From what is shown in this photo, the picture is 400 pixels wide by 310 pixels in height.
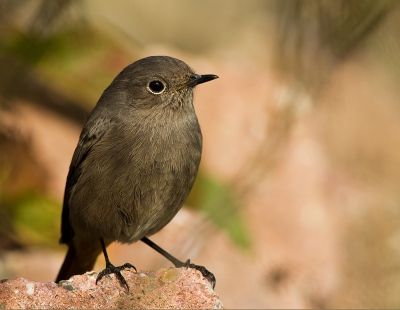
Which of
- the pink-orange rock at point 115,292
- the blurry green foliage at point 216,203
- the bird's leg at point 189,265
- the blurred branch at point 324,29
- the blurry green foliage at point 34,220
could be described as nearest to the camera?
the pink-orange rock at point 115,292

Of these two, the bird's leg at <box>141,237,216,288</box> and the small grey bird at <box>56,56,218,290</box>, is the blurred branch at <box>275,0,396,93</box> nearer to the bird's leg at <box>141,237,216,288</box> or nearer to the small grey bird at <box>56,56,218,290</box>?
the small grey bird at <box>56,56,218,290</box>

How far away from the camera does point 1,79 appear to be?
6355mm

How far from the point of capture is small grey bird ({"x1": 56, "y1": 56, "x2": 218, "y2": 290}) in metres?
5.43

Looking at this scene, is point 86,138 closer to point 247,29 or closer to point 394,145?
point 394,145

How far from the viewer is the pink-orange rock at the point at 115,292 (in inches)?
172

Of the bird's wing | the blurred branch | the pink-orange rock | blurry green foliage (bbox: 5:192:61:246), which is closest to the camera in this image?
the pink-orange rock

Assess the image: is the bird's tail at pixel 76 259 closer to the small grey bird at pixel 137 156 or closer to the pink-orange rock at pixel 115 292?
the small grey bird at pixel 137 156

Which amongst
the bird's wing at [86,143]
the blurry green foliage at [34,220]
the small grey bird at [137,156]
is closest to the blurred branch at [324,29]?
the small grey bird at [137,156]

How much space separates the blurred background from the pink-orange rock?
133cm

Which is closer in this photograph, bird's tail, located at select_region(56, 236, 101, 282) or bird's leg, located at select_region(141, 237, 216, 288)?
bird's leg, located at select_region(141, 237, 216, 288)

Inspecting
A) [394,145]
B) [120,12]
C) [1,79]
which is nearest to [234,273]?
[1,79]

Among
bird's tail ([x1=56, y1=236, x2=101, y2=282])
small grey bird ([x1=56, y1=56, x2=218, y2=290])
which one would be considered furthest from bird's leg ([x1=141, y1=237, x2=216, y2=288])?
bird's tail ([x1=56, y1=236, x2=101, y2=282])

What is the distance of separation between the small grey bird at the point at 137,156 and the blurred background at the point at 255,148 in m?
0.61

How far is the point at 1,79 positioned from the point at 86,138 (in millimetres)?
1159
